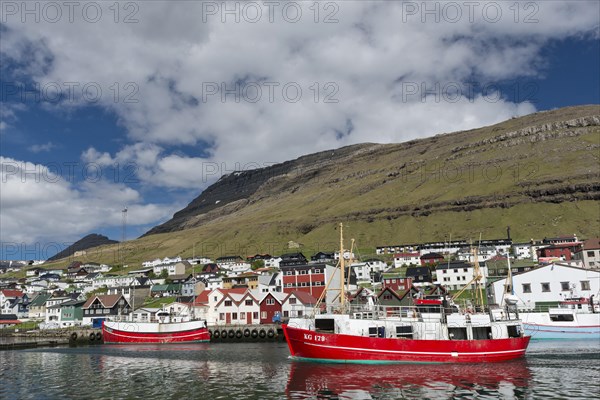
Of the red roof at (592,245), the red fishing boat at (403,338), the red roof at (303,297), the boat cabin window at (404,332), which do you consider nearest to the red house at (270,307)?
the red roof at (303,297)

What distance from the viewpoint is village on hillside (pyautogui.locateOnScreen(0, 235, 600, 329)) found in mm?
83750

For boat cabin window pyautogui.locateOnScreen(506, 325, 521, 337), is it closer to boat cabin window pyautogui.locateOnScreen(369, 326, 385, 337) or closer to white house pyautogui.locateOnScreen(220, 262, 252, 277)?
boat cabin window pyautogui.locateOnScreen(369, 326, 385, 337)

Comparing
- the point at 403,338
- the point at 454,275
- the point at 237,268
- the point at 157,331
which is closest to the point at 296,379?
the point at 403,338

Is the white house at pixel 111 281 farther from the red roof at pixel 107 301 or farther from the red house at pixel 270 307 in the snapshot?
the red house at pixel 270 307

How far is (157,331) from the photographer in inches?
3100

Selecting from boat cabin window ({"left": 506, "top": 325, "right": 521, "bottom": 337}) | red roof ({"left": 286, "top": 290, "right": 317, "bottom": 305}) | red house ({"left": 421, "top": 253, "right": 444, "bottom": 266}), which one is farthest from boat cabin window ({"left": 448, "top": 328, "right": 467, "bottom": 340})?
red house ({"left": 421, "top": 253, "right": 444, "bottom": 266})

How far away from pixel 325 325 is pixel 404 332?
8.12 m

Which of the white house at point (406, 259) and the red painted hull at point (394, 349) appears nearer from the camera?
the red painted hull at point (394, 349)

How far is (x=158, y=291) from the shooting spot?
493 feet

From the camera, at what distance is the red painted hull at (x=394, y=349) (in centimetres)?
4375

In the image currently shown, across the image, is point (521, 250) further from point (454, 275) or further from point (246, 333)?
point (246, 333)

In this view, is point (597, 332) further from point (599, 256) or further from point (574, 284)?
point (599, 256)

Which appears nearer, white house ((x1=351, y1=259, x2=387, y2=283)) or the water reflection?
the water reflection

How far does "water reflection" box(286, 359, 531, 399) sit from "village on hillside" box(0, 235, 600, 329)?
1251 cm
